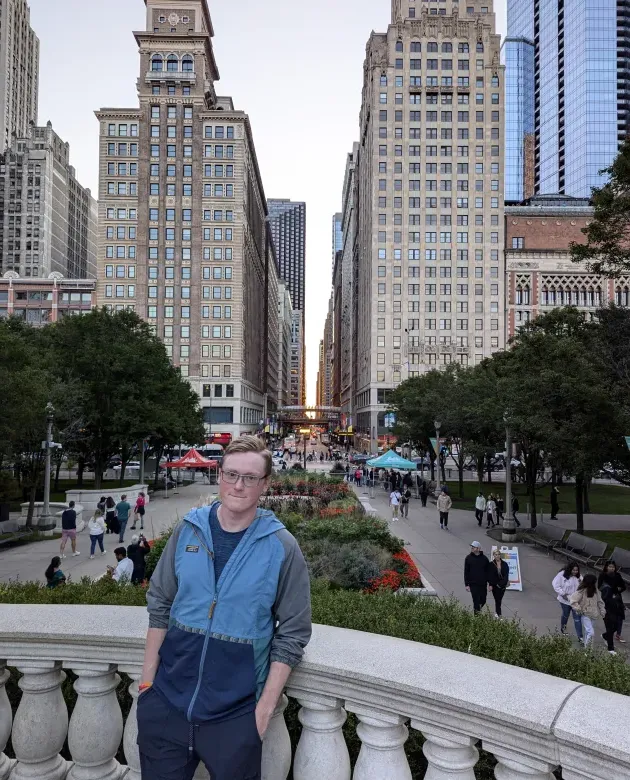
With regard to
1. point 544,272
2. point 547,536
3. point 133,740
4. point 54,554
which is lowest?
point 54,554

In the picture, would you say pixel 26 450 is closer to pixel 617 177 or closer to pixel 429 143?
pixel 617 177

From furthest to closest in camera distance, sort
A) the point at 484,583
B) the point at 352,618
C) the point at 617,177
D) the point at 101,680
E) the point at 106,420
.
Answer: the point at 106,420, the point at 617,177, the point at 484,583, the point at 352,618, the point at 101,680

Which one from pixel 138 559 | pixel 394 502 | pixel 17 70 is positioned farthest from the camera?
pixel 17 70

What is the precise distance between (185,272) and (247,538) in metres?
90.6

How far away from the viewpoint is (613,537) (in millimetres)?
24047

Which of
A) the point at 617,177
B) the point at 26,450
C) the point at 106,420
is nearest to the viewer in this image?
the point at 617,177

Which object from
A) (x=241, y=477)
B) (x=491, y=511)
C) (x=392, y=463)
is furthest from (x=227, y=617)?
(x=392, y=463)

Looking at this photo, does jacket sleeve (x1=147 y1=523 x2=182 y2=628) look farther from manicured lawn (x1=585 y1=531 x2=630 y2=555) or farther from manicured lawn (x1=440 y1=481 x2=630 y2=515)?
manicured lawn (x1=440 y1=481 x2=630 y2=515)

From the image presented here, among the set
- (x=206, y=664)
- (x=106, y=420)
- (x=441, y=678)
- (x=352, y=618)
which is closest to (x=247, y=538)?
(x=206, y=664)

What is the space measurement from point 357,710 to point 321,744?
10.5 inches

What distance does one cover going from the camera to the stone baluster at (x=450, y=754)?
2771 millimetres

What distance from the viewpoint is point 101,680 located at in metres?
3.36

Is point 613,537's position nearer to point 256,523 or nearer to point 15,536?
point 15,536

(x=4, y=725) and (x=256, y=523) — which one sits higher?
(x=256, y=523)
